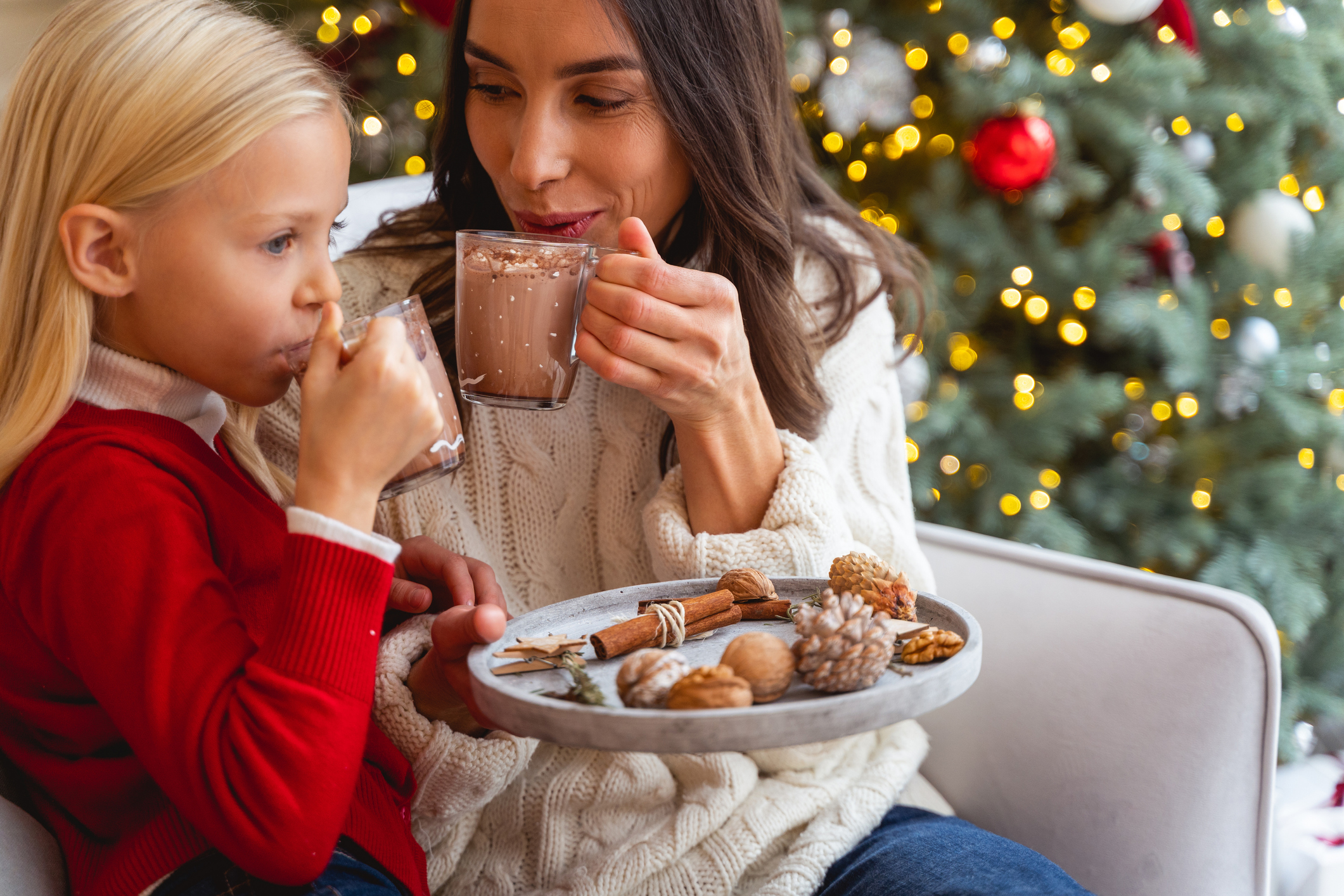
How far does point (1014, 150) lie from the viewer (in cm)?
205

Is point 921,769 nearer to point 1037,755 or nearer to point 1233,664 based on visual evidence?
point 1037,755

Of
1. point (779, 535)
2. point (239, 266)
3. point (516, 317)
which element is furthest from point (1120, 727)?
point (239, 266)

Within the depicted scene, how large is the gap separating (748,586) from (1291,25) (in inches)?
77.2

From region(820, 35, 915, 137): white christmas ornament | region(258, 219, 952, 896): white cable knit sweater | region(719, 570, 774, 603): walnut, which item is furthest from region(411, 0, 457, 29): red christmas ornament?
region(719, 570, 774, 603): walnut

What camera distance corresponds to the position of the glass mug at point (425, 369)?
81 centimetres

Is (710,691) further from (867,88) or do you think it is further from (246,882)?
(867,88)

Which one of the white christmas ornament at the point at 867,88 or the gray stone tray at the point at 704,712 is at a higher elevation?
the white christmas ornament at the point at 867,88

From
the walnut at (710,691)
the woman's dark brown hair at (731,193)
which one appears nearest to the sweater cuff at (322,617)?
the walnut at (710,691)

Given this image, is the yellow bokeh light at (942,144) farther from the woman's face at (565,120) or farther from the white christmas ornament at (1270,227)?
the woman's face at (565,120)

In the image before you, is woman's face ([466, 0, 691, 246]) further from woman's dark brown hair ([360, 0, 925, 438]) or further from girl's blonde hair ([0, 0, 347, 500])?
girl's blonde hair ([0, 0, 347, 500])

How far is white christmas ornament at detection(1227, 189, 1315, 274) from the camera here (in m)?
2.13

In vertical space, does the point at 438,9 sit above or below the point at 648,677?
above

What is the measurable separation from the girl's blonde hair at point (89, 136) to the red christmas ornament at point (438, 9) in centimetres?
88

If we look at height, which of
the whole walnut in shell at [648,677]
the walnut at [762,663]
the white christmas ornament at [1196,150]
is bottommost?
the whole walnut in shell at [648,677]
